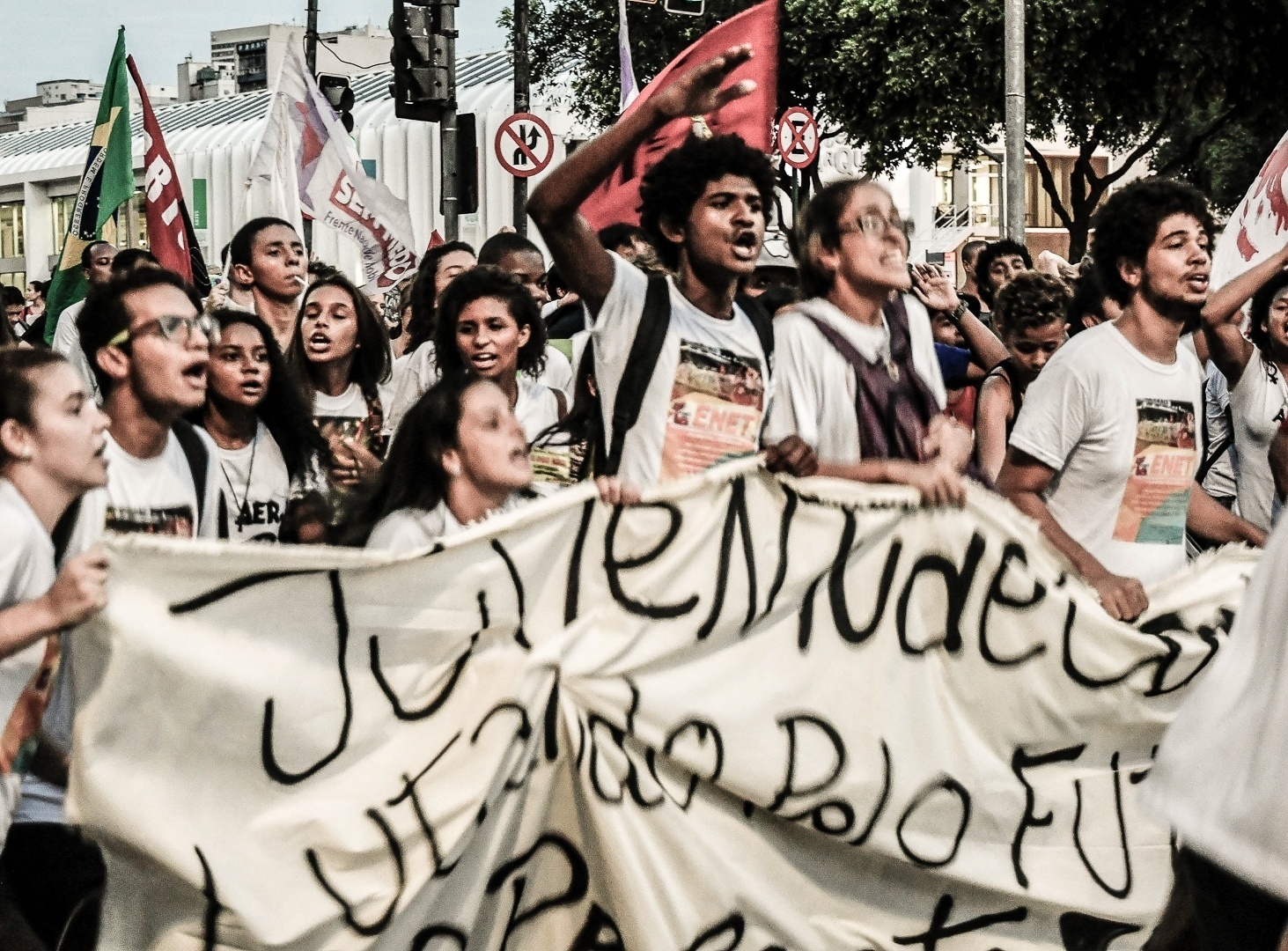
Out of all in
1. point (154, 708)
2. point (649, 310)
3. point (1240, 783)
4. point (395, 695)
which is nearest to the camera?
point (1240, 783)

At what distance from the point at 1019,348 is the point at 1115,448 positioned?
204 centimetres

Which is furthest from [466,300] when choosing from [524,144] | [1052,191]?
[1052,191]

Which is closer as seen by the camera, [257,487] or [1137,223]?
[1137,223]

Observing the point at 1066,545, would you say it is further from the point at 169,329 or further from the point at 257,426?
the point at 257,426

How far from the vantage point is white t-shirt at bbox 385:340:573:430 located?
6773 mm

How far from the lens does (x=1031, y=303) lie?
6.84 meters

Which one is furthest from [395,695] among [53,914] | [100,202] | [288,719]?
[100,202]

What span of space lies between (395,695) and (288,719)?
0.22 metres

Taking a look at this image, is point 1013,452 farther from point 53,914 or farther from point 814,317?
point 53,914

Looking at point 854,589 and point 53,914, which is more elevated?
point 854,589

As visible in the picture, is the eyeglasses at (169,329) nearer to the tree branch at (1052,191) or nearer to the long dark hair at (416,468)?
the long dark hair at (416,468)

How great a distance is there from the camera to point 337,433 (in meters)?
6.45

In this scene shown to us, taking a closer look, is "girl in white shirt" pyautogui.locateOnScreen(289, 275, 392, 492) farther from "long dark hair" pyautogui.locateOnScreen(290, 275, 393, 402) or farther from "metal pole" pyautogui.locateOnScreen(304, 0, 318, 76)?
"metal pole" pyautogui.locateOnScreen(304, 0, 318, 76)

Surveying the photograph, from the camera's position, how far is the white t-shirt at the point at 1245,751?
7.69ft
